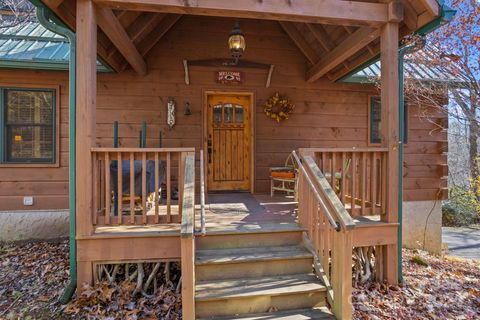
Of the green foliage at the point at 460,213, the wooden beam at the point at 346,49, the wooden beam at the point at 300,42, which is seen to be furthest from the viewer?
the green foliage at the point at 460,213

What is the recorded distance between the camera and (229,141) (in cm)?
557

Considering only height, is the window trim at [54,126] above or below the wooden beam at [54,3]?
below

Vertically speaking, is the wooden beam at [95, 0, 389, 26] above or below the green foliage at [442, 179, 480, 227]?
above

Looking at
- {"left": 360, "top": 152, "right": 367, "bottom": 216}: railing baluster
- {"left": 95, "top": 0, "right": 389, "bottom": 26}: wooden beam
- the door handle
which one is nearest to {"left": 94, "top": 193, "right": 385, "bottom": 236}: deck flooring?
{"left": 360, "top": 152, "right": 367, "bottom": 216}: railing baluster

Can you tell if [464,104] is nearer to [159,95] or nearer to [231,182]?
[231,182]

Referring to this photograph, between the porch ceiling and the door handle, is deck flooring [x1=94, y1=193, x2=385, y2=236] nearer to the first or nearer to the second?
the door handle

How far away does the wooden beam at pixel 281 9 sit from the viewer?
9.64ft


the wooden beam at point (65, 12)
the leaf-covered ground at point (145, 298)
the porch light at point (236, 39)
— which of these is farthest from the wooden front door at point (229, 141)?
the leaf-covered ground at point (145, 298)

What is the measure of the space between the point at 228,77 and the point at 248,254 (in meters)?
3.53

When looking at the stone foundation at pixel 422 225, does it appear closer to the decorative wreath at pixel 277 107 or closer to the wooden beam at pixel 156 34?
the decorative wreath at pixel 277 107

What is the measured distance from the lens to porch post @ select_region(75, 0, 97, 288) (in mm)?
2805

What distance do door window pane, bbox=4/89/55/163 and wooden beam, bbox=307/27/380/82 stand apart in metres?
4.55

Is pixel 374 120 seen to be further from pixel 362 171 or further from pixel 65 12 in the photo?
pixel 65 12

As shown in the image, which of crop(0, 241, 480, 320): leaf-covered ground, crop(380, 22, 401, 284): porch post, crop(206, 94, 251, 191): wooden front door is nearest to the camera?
crop(0, 241, 480, 320): leaf-covered ground
